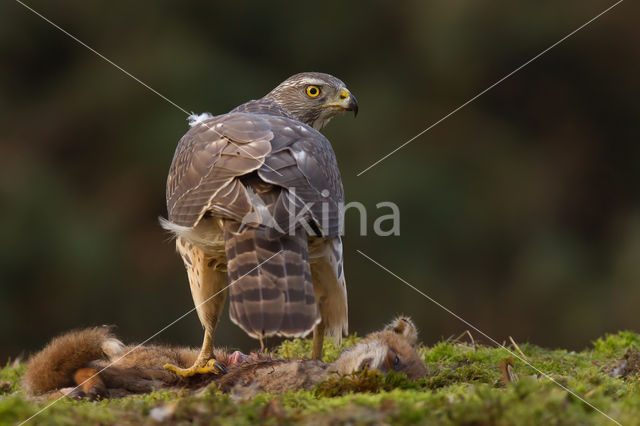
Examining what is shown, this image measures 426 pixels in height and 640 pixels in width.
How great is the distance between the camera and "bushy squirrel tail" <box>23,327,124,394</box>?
13.9ft

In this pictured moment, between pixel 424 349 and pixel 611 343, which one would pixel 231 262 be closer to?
pixel 424 349

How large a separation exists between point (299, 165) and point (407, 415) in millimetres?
1964

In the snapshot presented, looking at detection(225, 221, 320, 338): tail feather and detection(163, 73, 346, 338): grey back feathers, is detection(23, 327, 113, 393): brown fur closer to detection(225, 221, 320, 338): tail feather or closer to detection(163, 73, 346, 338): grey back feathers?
detection(163, 73, 346, 338): grey back feathers

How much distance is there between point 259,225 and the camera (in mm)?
3844

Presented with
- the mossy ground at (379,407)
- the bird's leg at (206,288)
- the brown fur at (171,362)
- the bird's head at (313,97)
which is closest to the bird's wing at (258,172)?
the bird's leg at (206,288)

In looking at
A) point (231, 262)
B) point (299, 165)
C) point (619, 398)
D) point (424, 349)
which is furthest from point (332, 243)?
point (619, 398)

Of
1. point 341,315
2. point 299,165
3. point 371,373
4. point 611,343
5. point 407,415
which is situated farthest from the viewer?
point 611,343

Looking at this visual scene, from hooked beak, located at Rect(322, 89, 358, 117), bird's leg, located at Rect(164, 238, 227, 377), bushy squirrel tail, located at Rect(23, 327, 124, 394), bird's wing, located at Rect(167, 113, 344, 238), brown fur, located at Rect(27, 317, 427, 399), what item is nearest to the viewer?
brown fur, located at Rect(27, 317, 427, 399)

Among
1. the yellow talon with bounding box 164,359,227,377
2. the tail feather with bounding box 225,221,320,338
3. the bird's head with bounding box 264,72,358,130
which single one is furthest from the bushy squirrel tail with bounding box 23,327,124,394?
the bird's head with bounding box 264,72,358,130

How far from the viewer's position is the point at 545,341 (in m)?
10.2

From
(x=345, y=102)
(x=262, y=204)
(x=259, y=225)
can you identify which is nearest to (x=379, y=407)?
(x=259, y=225)

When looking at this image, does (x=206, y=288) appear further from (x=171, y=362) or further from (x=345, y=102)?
(x=345, y=102)

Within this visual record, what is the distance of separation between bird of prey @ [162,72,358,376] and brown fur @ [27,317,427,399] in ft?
0.72

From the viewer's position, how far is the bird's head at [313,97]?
6.26m
